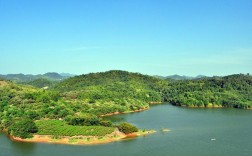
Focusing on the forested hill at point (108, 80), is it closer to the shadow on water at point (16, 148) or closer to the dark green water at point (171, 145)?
A: the dark green water at point (171, 145)

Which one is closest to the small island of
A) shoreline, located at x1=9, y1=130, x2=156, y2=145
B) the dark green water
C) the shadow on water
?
shoreline, located at x1=9, y1=130, x2=156, y2=145

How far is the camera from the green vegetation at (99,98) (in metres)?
72.2

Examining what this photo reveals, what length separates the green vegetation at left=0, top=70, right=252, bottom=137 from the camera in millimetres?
72188

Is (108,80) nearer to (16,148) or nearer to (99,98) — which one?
(99,98)

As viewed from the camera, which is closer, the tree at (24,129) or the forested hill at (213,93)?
the tree at (24,129)

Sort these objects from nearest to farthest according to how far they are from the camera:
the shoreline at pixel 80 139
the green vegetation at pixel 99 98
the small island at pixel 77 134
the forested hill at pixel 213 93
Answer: the shoreline at pixel 80 139 < the small island at pixel 77 134 < the green vegetation at pixel 99 98 < the forested hill at pixel 213 93

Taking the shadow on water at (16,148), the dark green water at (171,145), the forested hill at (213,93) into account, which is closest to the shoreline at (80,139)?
the shadow on water at (16,148)

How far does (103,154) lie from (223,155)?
1940cm

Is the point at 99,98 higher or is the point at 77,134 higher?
the point at 99,98

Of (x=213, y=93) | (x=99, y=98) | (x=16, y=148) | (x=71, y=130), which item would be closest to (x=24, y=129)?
(x=16, y=148)

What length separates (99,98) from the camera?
4628 inches

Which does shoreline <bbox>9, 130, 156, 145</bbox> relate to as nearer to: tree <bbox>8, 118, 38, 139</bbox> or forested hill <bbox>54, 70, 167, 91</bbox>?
tree <bbox>8, 118, 38, 139</bbox>

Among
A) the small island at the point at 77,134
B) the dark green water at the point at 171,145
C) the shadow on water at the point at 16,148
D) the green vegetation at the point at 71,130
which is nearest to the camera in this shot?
the dark green water at the point at 171,145

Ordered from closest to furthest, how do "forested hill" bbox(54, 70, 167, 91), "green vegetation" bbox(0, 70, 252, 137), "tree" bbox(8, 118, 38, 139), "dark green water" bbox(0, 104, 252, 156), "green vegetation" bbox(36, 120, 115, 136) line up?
"dark green water" bbox(0, 104, 252, 156) → "green vegetation" bbox(36, 120, 115, 136) → "tree" bbox(8, 118, 38, 139) → "green vegetation" bbox(0, 70, 252, 137) → "forested hill" bbox(54, 70, 167, 91)
